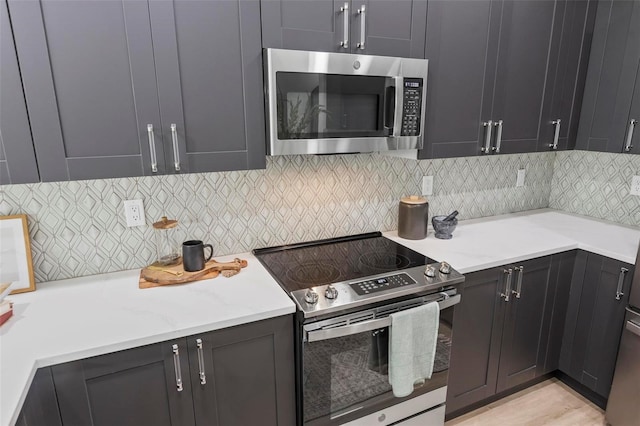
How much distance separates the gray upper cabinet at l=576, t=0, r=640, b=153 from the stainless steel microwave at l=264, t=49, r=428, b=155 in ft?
4.08

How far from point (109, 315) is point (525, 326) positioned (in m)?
2.08

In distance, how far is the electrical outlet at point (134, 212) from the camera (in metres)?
1.78

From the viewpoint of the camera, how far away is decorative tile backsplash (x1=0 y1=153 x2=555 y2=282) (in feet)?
5.57

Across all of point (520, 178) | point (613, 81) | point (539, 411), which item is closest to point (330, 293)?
point (539, 411)

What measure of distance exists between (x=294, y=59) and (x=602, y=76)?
1.90m

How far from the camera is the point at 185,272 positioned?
173 cm

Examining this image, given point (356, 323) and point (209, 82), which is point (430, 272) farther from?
point (209, 82)

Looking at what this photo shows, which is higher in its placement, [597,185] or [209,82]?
[209,82]

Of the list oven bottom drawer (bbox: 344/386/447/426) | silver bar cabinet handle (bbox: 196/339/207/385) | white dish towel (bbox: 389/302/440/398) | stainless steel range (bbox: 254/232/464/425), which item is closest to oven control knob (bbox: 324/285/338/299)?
stainless steel range (bbox: 254/232/464/425)

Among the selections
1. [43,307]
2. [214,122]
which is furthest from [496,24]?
[43,307]

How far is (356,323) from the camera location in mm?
1564

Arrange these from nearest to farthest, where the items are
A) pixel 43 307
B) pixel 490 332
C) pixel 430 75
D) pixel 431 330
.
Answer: pixel 43 307 < pixel 431 330 < pixel 430 75 < pixel 490 332

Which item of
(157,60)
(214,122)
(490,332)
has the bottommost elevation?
(490,332)

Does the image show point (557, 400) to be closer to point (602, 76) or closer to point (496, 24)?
point (602, 76)
